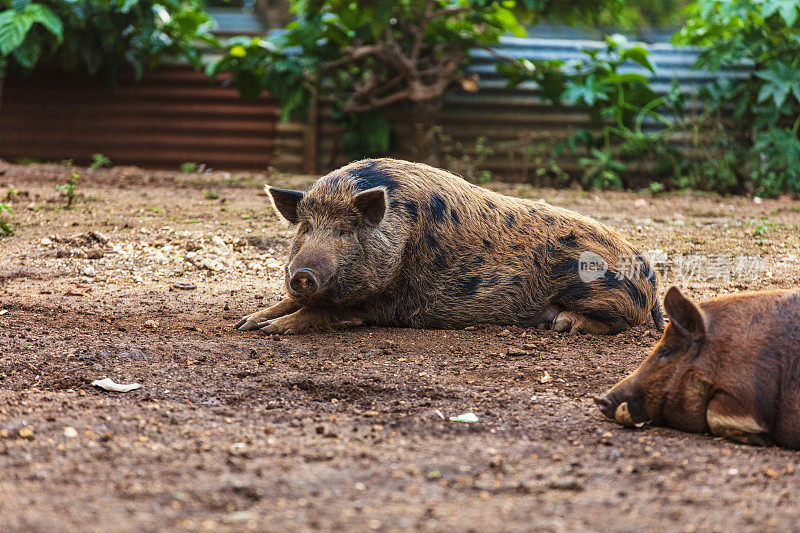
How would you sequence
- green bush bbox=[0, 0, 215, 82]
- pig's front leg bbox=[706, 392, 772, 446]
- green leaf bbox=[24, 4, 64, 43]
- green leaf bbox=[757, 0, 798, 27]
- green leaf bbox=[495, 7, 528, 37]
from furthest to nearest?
green leaf bbox=[495, 7, 528, 37] → green bush bbox=[0, 0, 215, 82] → green leaf bbox=[24, 4, 64, 43] → green leaf bbox=[757, 0, 798, 27] → pig's front leg bbox=[706, 392, 772, 446]

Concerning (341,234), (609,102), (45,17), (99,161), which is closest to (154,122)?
(99,161)

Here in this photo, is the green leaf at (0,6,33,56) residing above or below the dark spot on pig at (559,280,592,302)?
above

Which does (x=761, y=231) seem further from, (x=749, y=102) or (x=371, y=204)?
(x=371, y=204)

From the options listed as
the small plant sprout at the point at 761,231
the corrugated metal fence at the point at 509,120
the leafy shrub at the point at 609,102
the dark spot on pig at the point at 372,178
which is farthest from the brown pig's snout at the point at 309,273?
the corrugated metal fence at the point at 509,120

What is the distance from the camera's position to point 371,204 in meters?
4.62

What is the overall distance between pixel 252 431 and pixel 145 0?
7988 millimetres

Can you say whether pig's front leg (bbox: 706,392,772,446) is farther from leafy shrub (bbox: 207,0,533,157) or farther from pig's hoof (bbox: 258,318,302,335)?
leafy shrub (bbox: 207,0,533,157)

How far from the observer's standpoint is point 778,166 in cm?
914

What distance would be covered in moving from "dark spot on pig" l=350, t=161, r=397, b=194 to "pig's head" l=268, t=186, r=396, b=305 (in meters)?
0.11

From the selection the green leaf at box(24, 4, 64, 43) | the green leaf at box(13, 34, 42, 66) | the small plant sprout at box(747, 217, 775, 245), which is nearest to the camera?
the small plant sprout at box(747, 217, 775, 245)

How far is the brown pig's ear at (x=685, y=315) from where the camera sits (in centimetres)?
311

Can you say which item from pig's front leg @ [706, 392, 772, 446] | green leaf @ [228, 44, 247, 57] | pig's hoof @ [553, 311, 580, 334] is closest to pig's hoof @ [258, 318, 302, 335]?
pig's hoof @ [553, 311, 580, 334]

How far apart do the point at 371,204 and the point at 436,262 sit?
51 centimetres

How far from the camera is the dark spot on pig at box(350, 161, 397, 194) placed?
4781mm
